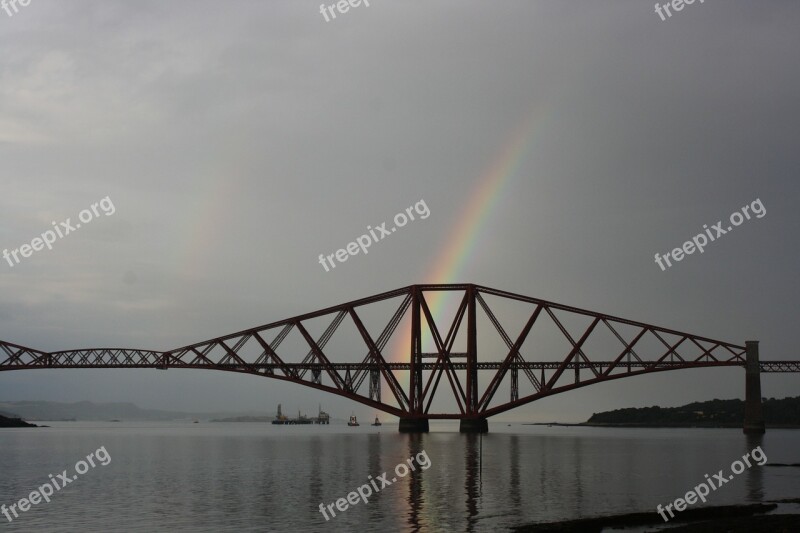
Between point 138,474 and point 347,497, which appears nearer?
point 347,497

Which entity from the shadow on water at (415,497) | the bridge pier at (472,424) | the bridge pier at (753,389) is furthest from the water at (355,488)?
the bridge pier at (753,389)

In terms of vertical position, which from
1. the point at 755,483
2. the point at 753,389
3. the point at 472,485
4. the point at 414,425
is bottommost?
the point at 755,483

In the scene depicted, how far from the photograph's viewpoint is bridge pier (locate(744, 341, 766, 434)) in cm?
15438

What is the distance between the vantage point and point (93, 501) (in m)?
52.0

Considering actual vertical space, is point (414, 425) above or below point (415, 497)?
above

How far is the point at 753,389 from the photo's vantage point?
156 metres

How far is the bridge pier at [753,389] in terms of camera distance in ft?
506

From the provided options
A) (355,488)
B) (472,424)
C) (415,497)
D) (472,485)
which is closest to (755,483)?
(472,485)

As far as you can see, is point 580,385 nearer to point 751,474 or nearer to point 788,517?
point 751,474

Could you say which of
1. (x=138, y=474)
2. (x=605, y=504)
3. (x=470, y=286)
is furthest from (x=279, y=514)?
(x=470, y=286)

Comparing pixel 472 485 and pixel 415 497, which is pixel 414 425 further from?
pixel 415 497

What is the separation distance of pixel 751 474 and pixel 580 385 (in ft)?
218

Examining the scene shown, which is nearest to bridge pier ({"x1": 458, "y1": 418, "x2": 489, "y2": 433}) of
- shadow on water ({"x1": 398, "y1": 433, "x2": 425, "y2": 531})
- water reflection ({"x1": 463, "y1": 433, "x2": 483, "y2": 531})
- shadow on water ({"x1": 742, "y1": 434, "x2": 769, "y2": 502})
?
water reflection ({"x1": 463, "y1": 433, "x2": 483, "y2": 531})

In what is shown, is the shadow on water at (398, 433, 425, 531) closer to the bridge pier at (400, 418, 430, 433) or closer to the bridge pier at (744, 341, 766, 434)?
the bridge pier at (400, 418, 430, 433)
